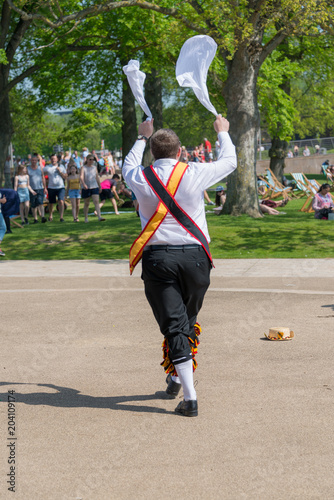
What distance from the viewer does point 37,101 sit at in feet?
86.9

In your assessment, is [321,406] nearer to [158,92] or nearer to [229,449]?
[229,449]

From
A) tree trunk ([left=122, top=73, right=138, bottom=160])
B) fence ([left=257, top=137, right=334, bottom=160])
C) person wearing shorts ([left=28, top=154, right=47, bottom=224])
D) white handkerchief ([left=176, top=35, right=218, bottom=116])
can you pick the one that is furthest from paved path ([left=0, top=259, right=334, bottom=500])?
fence ([left=257, top=137, right=334, bottom=160])

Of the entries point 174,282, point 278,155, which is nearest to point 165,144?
point 174,282

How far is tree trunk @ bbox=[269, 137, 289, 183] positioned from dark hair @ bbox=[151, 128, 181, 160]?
99.5ft

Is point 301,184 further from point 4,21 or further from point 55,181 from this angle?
point 4,21

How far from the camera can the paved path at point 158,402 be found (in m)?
3.73

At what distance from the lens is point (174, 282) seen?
4875 mm

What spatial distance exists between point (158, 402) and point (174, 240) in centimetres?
121

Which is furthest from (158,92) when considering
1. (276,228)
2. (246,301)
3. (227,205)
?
(246,301)

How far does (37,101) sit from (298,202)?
10.1m

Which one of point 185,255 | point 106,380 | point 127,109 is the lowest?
point 106,380

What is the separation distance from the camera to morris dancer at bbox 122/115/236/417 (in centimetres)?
482

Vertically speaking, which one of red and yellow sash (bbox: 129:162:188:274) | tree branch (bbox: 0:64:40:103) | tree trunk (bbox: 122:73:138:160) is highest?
tree branch (bbox: 0:64:40:103)

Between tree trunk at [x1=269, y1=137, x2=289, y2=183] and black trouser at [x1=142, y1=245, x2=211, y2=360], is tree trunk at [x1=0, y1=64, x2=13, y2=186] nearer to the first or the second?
tree trunk at [x1=269, y1=137, x2=289, y2=183]
